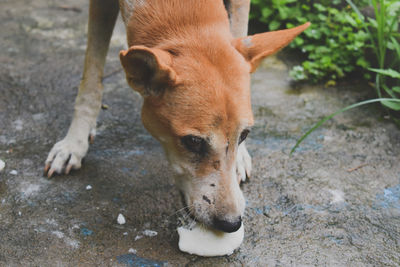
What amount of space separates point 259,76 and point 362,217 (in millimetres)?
2323

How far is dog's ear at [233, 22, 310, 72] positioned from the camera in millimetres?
2861

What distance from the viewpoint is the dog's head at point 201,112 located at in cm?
255

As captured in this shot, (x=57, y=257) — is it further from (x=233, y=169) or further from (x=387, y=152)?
(x=387, y=152)

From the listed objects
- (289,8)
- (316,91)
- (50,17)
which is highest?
(289,8)

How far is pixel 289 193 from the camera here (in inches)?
132

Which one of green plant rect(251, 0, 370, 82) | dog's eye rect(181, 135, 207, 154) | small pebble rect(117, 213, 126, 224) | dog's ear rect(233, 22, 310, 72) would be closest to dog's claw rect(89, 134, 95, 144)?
small pebble rect(117, 213, 126, 224)

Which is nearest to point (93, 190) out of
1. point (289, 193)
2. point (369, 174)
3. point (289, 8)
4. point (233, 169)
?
point (233, 169)

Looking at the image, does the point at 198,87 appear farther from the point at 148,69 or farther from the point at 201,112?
the point at 148,69

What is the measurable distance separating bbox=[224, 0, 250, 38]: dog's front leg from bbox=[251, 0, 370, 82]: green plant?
155 cm

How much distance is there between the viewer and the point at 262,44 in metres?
2.89

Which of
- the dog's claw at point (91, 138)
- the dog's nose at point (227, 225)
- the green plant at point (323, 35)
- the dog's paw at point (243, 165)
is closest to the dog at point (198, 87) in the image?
the dog's nose at point (227, 225)

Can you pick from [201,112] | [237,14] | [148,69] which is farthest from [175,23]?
[237,14]

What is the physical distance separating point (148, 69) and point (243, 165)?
122 cm

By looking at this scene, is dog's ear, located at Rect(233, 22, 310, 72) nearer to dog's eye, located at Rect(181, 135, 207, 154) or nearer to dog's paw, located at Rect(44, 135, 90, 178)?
dog's eye, located at Rect(181, 135, 207, 154)
